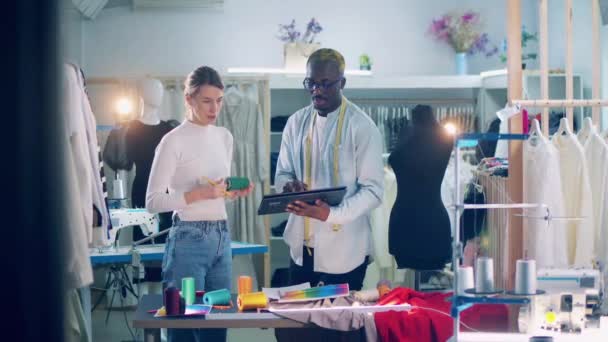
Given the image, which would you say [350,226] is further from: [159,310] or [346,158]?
[159,310]

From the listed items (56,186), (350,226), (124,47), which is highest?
(124,47)

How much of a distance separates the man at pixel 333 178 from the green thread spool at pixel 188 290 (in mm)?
482

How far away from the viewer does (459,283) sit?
2357 mm

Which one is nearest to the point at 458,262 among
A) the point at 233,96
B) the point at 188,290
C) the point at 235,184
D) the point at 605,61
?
the point at 188,290

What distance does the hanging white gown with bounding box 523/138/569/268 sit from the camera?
302cm

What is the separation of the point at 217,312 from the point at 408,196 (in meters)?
1.56

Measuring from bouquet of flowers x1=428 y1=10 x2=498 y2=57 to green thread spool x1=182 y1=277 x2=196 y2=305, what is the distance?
16.8 ft

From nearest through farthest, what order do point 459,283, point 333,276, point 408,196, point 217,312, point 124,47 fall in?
point 459,283
point 217,312
point 333,276
point 408,196
point 124,47

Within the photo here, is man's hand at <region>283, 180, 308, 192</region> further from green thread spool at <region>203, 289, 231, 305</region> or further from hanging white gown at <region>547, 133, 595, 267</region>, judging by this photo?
hanging white gown at <region>547, 133, 595, 267</region>

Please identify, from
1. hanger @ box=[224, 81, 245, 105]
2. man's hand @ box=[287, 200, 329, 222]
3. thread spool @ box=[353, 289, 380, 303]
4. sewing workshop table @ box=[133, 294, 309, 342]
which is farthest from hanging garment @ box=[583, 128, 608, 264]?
hanger @ box=[224, 81, 245, 105]

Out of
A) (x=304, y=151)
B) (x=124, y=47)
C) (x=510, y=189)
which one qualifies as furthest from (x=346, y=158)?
(x=124, y=47)

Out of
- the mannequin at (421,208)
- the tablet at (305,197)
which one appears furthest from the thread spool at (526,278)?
the mannequin at (421,208)

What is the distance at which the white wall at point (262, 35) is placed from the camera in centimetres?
737

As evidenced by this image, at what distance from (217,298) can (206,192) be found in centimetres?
43
